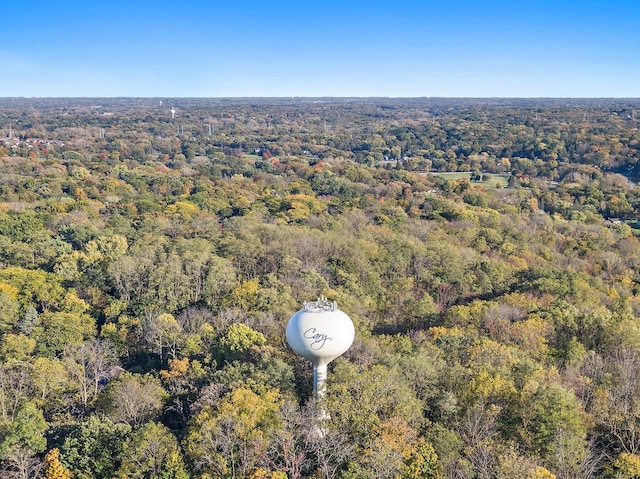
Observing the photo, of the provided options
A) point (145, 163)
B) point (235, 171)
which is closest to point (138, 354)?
point (235, 171)

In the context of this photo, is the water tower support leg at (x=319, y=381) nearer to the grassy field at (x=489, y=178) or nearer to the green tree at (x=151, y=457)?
the green tree at (x=151, y=457)

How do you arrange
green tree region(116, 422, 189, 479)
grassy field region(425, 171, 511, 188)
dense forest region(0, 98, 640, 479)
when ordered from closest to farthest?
green tree region(116, 422, 189, 479) < dense forest region(0, 98, 640, 479) < grassy field region(425, 171, 511, 188)

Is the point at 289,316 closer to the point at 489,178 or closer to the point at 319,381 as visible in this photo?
the point at 319,381

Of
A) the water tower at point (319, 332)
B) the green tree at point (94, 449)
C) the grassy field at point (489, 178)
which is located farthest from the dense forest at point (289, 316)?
the grassy field at point (489, 178)

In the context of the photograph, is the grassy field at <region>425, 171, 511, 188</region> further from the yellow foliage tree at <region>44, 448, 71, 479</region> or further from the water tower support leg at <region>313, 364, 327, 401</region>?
the yellow foliage tree at <region>44, 448, 71, 479</region>

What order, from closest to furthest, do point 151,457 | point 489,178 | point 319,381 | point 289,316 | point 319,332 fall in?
1. point 151,457
2. point 319,332
3. point 319,381
4. point 289,316
5. point 489,178

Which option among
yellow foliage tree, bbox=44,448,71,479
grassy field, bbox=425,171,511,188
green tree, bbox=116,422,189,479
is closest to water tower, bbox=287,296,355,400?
green tree, bbox=116,422,189,479

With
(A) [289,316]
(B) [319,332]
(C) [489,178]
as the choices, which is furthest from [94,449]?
(C) [489,178]
